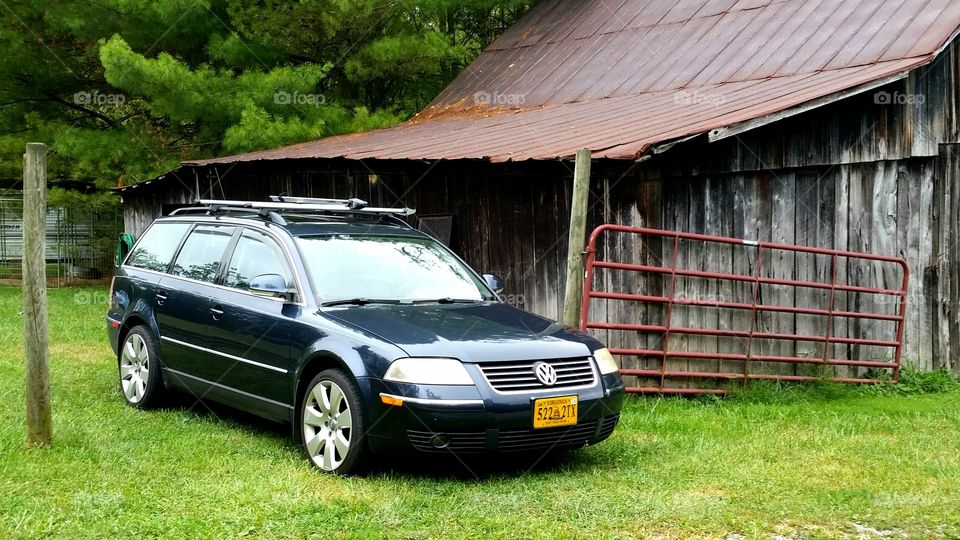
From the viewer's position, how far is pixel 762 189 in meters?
10.0

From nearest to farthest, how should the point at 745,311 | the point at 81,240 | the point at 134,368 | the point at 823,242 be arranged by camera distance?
the point at 134,368
the point at 745,311
the point at 823,242
the point at 81,240

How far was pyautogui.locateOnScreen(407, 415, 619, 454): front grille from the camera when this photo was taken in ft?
19.4

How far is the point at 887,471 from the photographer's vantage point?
657 centimetres

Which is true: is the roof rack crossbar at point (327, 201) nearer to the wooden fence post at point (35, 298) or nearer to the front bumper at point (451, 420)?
the wooden fence post at point (35, 298)

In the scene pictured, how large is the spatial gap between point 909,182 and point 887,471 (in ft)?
15.5

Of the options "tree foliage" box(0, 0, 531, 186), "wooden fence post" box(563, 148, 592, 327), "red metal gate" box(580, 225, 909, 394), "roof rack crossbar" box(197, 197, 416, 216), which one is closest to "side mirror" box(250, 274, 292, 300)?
"roof rack crossbar" box(197, 197, 416, 216)

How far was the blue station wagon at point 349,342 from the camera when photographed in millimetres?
5977

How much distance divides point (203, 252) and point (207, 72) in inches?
413

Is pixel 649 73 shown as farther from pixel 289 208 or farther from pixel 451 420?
pixel 451 420

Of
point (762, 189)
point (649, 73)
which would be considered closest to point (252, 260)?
point (762, 189)

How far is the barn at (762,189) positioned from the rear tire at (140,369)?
3.53 meters

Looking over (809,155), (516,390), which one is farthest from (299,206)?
(809,155)

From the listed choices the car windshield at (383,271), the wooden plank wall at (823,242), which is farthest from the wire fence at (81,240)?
the car windshield at (383,271)

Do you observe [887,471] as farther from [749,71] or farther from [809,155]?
[749,71]
